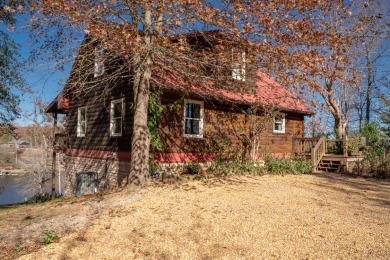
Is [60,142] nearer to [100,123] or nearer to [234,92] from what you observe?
[100,123]

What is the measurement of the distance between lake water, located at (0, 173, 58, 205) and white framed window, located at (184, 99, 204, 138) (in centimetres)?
2932

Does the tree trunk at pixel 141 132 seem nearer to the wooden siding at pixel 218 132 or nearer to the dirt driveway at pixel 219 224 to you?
the dirt driveway at pixel 219 224

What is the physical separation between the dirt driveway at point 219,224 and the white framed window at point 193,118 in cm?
439

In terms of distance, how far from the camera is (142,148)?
30.7ft

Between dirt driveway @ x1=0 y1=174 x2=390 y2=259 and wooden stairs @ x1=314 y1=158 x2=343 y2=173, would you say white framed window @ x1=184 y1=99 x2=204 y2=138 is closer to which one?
dirt driveway @ x1=0 y1=174 x2=390 y2=259

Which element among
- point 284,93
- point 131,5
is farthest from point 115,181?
point 284,93

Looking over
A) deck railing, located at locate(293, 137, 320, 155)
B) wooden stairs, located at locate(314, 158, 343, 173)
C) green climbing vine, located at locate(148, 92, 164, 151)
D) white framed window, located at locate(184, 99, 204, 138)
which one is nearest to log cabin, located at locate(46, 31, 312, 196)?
white framed window, located at locate(184, 99, 204, 138)

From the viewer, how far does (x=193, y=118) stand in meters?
13.6

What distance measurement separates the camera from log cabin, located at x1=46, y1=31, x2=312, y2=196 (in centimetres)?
1226

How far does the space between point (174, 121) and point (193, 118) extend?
1164 mm

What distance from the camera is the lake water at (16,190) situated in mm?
41675

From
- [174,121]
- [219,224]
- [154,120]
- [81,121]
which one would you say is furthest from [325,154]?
[81,121]

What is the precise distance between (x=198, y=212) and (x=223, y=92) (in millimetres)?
8524

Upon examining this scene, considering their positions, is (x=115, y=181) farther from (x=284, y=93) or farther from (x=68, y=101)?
(x=284, y=93)
